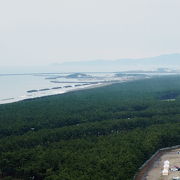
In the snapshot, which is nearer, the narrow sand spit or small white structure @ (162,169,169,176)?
the narrow sand spit

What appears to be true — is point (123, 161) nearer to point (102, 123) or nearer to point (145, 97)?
point (102, 123)

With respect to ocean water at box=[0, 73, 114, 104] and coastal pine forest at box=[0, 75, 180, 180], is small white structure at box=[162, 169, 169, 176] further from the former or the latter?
ocean water at box=[0, 73, 114, 104]

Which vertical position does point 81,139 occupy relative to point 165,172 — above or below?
above

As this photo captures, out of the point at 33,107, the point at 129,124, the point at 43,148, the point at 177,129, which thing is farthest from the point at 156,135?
the point at 33,107

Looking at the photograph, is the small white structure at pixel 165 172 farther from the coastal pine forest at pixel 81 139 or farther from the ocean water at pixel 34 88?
the ocean water at pixel 34 88

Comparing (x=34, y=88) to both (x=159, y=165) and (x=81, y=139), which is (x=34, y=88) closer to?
(x=81, y=139)

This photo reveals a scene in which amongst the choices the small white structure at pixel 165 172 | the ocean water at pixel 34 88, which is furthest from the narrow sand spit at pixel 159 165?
the ocean water at pixel 34 88

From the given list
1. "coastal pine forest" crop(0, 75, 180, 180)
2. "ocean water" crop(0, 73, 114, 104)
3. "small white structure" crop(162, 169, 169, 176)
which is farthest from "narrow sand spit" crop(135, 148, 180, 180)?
"ocean water" crop(0, 73, 114, 104)

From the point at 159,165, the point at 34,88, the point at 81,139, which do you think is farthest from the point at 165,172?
the point at 34,88
